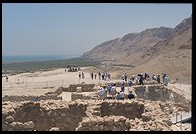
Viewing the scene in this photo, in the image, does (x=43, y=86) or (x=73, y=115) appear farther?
(x=43, y=86)

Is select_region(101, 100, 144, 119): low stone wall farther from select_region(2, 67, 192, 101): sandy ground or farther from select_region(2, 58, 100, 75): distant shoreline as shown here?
select_region(2, 58, 100, 75): distant shoreline

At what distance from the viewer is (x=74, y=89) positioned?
86.4ft

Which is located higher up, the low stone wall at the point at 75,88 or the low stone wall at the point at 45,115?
the low stone wall at the point at 45,115

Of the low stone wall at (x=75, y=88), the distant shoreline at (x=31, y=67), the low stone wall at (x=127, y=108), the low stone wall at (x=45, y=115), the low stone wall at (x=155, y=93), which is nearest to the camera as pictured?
the low stone wall at (x=45, y=115)

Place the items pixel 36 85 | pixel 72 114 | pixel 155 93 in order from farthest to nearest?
pixel 36 85 < pixel 155 93 < pixel 72 114

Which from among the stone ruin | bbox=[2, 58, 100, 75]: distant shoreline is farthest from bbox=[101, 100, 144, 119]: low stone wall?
bbox=[2, 58, 100, 75]: distant shoreline

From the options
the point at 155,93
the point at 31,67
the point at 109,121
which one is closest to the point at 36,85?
the point at 155,93

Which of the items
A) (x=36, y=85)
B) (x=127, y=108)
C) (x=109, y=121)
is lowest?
(x=36, y=85)

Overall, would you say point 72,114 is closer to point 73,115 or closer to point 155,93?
point 73,115

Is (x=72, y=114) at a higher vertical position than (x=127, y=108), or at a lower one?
lower

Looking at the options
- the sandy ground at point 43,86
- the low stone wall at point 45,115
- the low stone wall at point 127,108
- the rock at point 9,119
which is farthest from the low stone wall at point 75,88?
the rock at point 9,119

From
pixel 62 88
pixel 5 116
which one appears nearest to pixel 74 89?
pixel 62 88

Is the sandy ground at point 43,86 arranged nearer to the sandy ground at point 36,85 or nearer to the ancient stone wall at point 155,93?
the sandy ground at point 36,85

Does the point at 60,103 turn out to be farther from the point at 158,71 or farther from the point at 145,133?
the point at 158,71
